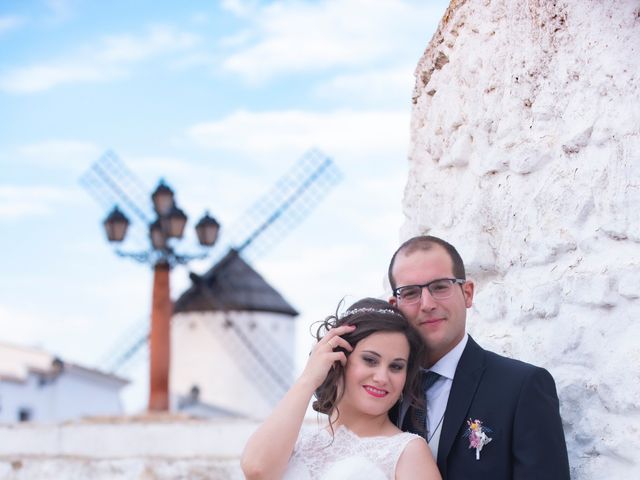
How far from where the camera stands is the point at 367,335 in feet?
8.54

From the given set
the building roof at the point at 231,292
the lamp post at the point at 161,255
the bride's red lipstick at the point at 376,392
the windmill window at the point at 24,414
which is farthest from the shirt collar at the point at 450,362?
the building roof at the point at 231,292

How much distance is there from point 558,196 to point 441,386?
68 centimetres

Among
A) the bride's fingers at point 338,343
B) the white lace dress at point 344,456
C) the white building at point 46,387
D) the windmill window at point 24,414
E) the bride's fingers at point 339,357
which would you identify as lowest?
the windmill window at point 24,414

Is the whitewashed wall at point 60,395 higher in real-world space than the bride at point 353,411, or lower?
lower

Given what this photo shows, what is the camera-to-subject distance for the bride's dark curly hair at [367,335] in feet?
8.55

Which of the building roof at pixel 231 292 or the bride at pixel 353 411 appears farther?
the building roof at pixel 231 292

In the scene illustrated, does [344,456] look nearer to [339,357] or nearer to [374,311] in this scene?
[339,357]

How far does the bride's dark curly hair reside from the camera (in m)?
2.61

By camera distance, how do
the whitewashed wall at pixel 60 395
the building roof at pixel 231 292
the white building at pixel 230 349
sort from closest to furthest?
1. the whitewashed wall at pixel 60 395
2. the building roof at pixel 231 292
3. the white building at pixel 230 349

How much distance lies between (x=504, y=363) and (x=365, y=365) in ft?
1.25

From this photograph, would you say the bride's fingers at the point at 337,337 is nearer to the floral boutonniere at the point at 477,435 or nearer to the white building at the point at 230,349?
the floral boutonniere at the point at 477,435

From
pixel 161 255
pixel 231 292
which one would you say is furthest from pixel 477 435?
pixel 231 292

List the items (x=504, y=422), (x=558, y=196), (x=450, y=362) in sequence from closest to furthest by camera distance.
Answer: (x=504, y=422)
(x=450, y=362)
(x=558, y=196)

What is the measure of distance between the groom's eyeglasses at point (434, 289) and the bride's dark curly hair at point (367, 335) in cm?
5
